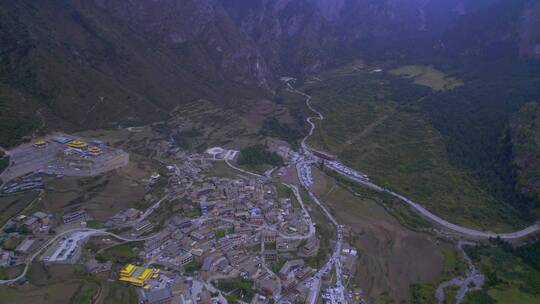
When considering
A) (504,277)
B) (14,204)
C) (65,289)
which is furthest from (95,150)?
(504,277)

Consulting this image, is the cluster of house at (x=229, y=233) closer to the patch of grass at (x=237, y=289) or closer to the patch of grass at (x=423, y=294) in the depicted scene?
the patch of grass at (x=237, y=289)

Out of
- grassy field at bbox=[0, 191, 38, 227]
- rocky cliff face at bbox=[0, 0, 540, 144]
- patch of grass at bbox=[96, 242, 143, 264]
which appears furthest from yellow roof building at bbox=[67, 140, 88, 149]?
patch of grass at bbox=[96, 242, 143, 264]

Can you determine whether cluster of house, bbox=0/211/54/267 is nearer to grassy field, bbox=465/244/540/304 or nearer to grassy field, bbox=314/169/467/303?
grassy field, bbox=314/169/467/303

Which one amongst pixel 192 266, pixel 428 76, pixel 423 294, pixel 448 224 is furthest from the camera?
pixel 428 76

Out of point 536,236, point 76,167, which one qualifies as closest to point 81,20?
point 76,167

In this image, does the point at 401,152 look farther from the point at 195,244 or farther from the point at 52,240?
the point at 52,240

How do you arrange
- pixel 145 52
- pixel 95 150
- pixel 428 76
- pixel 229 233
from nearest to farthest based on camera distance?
pixel 229 233
pixel 95 150
pixel 145 52
pixel 428 76
